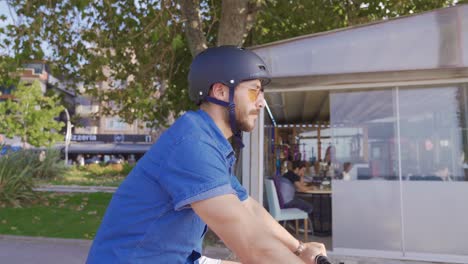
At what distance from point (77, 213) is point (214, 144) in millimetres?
10106

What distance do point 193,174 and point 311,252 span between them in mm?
679

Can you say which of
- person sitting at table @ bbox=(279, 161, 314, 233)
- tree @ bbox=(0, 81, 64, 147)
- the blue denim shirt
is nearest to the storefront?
person sitting at table @ bbox=(279, 161, 314, 233)

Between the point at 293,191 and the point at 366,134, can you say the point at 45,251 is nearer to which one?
the point at 293,191

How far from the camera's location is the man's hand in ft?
5.37

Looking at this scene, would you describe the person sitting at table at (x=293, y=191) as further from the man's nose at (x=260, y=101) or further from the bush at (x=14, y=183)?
the bush at (x=14, y=183)

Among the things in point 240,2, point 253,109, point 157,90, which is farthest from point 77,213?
point 253,109

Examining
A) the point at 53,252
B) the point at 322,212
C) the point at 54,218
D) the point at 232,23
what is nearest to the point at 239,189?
the point at 53,252

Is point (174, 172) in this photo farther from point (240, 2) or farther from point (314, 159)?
point (314, 159)

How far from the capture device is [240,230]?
1314 millimetres

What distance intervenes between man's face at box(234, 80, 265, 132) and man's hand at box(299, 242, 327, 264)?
0.55 m

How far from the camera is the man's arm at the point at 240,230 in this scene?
1298 mm

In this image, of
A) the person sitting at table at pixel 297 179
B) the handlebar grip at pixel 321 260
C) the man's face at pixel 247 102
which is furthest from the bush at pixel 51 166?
the handlebar grip at pixel 321 260

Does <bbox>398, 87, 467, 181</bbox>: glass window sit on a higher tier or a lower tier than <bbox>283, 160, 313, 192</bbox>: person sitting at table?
higher

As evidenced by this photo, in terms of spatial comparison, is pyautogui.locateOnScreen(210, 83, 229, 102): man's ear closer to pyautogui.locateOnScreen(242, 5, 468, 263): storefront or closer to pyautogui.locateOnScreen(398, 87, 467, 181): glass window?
pyautogui.locateOnScreen(242, 5, 468, 263): storefront
